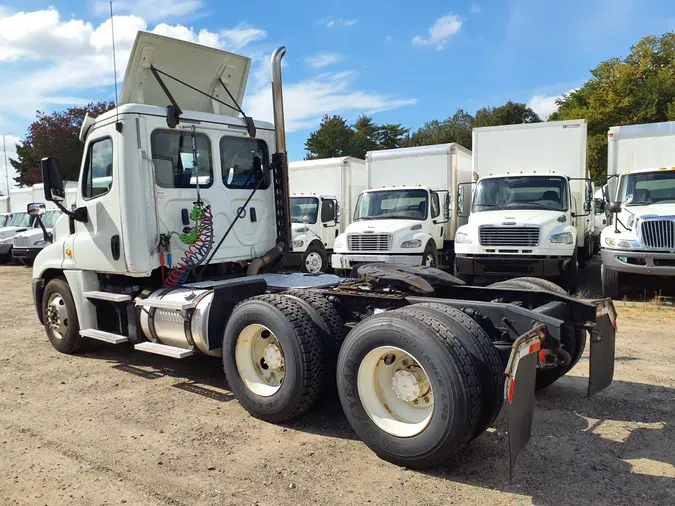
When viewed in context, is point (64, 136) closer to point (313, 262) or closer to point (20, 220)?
point (20, 220)

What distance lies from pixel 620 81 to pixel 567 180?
20117 millimetres

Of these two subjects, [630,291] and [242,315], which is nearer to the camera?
[242,315]

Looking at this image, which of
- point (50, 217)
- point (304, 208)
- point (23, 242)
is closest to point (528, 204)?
point (304, 208)

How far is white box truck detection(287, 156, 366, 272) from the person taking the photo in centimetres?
1444

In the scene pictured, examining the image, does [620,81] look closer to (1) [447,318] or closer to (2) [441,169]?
(2) [441,169]

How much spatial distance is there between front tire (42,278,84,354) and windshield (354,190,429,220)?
7.90 meters

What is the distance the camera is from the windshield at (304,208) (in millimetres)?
15188

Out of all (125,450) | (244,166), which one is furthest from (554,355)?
(244,166)

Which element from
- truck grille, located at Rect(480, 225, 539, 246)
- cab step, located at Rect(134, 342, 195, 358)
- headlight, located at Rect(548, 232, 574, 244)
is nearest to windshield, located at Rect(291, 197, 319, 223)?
truck grille, located at Rect(480, 225, 539, 246)

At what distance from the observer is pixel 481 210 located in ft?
38.4

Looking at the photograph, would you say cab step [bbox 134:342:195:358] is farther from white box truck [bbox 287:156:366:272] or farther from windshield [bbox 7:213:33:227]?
windshield [bbox 7:213:33:227]

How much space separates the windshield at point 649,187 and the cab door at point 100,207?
9294 mm

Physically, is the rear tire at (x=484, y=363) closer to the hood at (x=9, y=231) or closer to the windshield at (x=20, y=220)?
the hood at (x=9, y=231)

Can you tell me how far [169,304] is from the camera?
5.51 meters
